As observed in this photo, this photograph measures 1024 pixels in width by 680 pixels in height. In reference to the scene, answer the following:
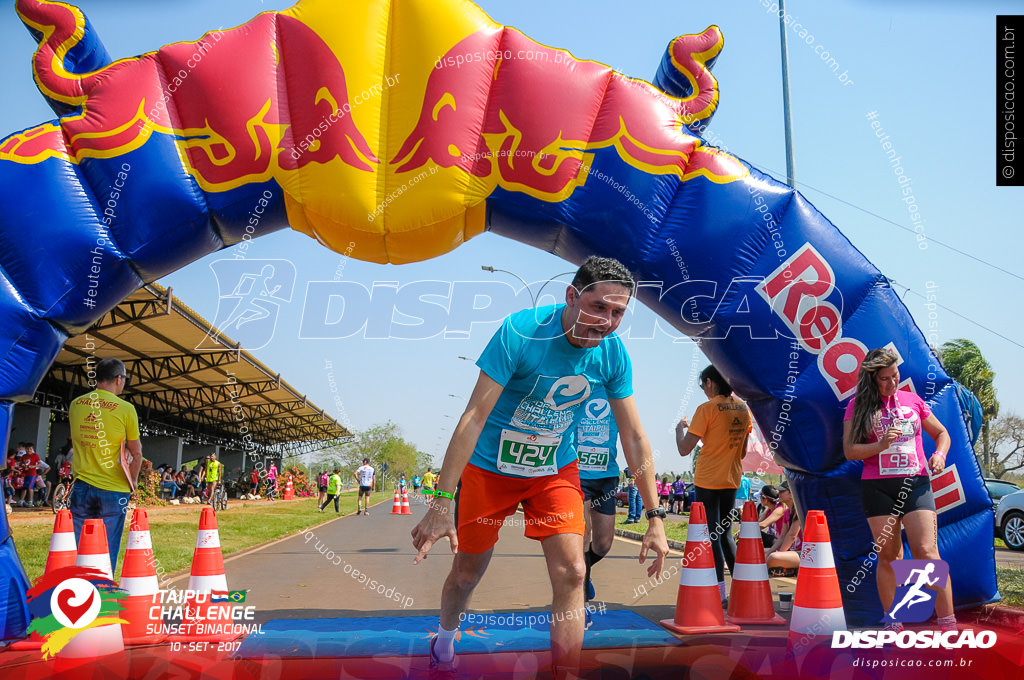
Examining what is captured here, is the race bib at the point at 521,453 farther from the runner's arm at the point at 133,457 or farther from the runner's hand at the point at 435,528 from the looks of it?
the runner's arm at the point at 133,457

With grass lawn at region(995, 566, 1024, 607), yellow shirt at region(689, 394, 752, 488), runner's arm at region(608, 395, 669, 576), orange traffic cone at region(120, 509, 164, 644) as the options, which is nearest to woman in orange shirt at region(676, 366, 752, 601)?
yellow shirt at region(689, 394, 752, 488)

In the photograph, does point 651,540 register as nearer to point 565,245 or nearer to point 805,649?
point 805,649

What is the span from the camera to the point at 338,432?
2381cm

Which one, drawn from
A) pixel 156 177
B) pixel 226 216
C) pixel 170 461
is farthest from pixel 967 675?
pixel 170 461

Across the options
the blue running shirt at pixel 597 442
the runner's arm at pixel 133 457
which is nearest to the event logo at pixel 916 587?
the blue running shirt at pixel 597 442

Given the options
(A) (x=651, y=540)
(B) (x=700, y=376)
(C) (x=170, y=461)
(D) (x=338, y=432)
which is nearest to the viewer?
(A) (x=651, y=540)

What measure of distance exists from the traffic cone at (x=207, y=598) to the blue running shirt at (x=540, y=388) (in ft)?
5.97

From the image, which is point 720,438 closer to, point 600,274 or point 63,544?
point 600,274

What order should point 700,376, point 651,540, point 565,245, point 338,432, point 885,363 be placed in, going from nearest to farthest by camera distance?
point 651,540, point 885,363, point 565,245, point 700,376, point 338,432

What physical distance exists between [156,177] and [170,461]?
1217 inches

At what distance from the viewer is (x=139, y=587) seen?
13.6 feet

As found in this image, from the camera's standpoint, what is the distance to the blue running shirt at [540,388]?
327cm

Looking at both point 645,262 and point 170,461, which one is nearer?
point 645,262

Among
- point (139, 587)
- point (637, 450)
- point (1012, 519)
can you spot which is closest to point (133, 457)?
point (139, 587)
